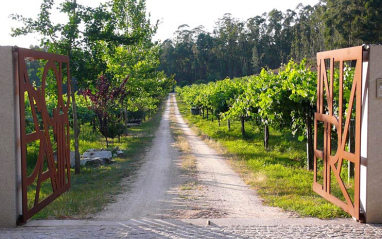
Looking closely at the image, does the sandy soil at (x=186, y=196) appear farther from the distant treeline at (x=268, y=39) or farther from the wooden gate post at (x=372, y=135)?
the distant treeline at (x=268, y=39)

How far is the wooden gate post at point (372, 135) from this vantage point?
232 inches

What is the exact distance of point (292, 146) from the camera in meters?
16.0

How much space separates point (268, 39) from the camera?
246 feet

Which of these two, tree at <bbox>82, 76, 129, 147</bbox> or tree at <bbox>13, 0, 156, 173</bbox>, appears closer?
tree at <bbox>13, 0, 156, 173</bbox>

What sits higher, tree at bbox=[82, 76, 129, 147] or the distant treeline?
the distant treeline

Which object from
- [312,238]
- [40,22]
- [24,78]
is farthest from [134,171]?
[312,238]

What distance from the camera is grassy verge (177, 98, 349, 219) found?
23.1 feet

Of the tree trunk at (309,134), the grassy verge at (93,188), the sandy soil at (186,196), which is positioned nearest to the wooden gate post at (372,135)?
the sandy soil at (186,196)

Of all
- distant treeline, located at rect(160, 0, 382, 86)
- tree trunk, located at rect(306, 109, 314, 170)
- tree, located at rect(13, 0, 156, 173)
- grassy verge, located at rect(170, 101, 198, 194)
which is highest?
distant treeline, located at rect(160, 0, 382, 86)

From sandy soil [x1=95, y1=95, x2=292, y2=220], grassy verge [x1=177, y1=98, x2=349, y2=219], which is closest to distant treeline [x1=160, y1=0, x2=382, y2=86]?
grassy verge [x1=177, y1=98, x2=349, y2=219]

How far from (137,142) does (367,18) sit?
97.8 ft

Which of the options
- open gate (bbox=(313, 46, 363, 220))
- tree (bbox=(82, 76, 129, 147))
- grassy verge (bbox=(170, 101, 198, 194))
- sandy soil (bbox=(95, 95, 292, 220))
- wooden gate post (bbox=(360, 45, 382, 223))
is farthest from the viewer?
tree (bbox=(82, 76, 129, 147))

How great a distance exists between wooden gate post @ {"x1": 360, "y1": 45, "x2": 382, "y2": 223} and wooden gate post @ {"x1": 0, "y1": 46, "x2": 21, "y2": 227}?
4939mm

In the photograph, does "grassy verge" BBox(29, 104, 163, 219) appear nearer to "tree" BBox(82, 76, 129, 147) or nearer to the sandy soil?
the sandy soil
